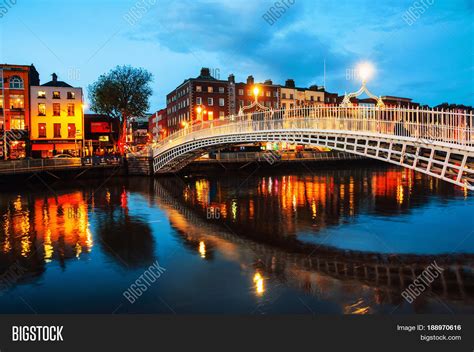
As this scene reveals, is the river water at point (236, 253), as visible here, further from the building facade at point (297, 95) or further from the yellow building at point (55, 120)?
the building facade at point (297, 95)

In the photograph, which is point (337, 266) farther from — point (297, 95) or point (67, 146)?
point (297, 95)

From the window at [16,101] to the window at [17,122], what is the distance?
3.70ft

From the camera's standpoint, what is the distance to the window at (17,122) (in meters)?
46.5

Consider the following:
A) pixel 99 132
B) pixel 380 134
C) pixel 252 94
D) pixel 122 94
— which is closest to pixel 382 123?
pixel 380 134

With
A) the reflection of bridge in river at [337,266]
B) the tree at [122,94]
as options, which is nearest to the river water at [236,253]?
the reflection of bridge in river at [337,266]

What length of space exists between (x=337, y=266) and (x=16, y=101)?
4622 cm

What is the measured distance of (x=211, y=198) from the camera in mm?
26016

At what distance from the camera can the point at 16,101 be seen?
46.9 m

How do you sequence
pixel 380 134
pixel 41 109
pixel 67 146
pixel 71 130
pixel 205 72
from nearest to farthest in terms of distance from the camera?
pixel 380 134 → pixel 41 109 → pixel 71 130 → pixel 67 146 → pixel 205 72

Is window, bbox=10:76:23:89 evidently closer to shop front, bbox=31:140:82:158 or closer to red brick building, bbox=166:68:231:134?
shop front, bbox=31:140:82:158

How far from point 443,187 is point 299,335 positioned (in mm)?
26587

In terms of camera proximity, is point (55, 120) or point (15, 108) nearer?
point (15, 108)

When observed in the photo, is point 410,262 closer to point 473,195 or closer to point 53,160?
point 473,195

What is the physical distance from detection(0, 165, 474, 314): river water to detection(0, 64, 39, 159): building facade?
23.0 metres
